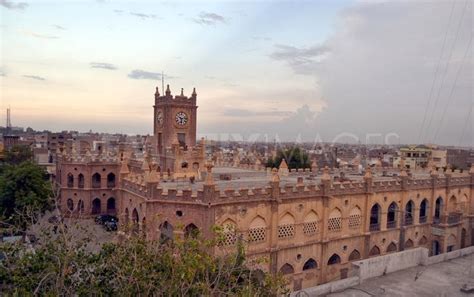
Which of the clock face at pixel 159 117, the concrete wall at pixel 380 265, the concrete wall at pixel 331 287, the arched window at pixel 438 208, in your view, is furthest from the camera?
the clock face at pixel 159 117

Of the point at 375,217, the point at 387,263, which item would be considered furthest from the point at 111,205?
the point at 387,263

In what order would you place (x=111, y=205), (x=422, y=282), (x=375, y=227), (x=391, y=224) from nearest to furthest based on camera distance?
1. (x=422, y=282)
2. (x=375, y=227)
3. (x=391, y=224)
4. (x=111, y=205)

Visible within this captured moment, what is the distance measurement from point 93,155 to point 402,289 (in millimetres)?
33540

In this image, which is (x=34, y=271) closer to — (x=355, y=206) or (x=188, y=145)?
(x=355, y=206)

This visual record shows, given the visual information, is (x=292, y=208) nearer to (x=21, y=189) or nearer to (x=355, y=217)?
(x=355, y=217)

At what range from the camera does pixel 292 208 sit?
25.5 meters

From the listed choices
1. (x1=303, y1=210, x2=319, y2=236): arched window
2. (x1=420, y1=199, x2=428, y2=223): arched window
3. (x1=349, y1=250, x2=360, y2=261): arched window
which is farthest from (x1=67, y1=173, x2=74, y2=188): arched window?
(x1=420, y1=199, x2=428, y2=223): arched window

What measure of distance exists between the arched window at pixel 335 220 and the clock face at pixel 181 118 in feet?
62.2

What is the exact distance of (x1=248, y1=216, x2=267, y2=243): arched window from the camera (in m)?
23.9

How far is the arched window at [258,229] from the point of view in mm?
23875

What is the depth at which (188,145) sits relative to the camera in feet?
133

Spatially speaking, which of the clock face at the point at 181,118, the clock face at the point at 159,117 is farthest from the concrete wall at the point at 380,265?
the clock face at the point at 159,117

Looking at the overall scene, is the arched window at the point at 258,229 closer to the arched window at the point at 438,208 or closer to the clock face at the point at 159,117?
the arched window at the point at 438,208

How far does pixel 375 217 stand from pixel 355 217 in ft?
9.18
